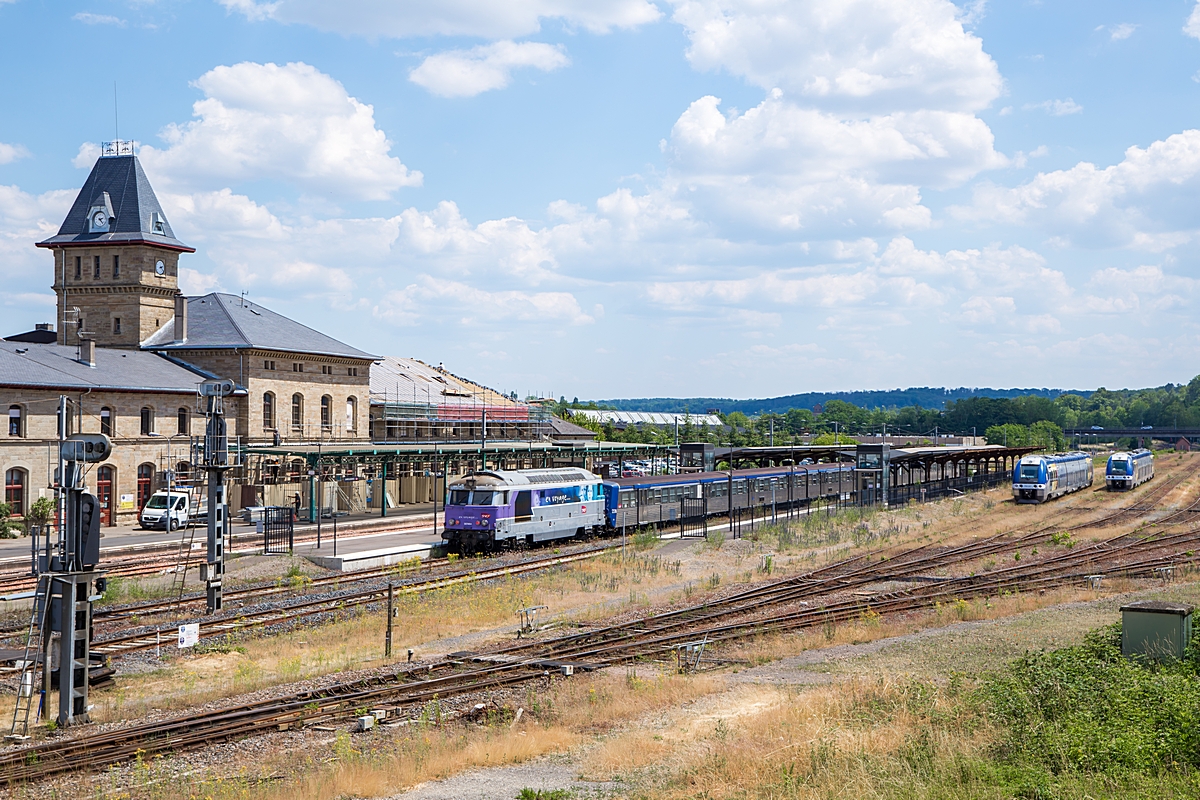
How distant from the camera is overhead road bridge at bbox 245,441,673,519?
5434 centimetres

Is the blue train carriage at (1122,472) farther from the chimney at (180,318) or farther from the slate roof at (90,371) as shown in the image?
the chimney at (180,318)

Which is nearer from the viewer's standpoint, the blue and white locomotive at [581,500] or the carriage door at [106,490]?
the blue and white locomotive at [581,500]

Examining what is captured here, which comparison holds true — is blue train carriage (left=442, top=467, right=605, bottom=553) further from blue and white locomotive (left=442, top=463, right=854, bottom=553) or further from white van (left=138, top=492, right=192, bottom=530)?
white van (left=138, top=492, right=192, bottom=530)

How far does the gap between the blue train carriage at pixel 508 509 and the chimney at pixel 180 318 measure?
101 ft

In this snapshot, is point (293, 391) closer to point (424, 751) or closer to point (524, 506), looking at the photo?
point (524, 506)

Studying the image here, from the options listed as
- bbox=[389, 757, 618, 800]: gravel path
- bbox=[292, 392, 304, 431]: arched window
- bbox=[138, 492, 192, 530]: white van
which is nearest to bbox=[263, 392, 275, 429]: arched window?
bbox=[292, 392, 304, 431]: arched window

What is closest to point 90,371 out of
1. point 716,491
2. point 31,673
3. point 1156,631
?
point 716,491

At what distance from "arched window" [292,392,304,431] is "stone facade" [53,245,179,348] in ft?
32.3

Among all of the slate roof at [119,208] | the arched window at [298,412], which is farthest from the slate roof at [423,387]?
the slate roof at [119,208]

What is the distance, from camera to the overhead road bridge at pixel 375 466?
178ft

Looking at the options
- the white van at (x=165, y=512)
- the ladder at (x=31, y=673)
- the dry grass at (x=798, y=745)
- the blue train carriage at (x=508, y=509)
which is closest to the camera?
the dry grass at (x=798, y=745)

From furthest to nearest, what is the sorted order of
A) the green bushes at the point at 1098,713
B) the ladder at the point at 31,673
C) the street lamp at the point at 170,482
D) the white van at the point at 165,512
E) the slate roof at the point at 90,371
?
the white van at the point at 165,512
the street lamp at the point at 170,482
the slate roof at the point at 90,371
the ladder at the point at 31,673
the green bushes at the point at 1098,713

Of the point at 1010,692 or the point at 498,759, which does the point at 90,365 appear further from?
the point at 1010,692

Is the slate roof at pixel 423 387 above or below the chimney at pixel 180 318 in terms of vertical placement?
below
